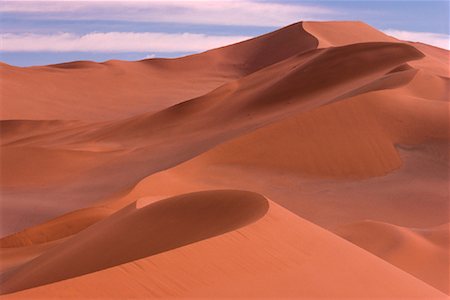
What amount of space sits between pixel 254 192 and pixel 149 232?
4.44 feet

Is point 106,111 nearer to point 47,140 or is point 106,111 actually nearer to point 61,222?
point 47,140

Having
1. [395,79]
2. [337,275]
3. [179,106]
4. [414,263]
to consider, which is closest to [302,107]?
[395,79]

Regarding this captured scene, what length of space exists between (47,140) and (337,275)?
79.3ft

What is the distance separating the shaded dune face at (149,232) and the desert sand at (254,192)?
0.09ft

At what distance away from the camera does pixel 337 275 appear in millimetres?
7156

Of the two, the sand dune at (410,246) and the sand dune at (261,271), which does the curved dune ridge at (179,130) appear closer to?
the sand dune at (410,246)

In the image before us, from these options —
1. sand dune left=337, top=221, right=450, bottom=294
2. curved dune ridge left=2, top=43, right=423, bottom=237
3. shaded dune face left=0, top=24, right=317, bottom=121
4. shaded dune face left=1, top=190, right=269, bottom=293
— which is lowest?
shaded dune face left=0, top=24, right=317, bottom=121

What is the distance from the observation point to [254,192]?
9227mm

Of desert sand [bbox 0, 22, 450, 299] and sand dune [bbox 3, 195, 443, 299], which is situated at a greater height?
sand dune [bbox 3, 195, 443, 299]

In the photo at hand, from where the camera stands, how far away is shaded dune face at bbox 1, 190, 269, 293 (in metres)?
8.56

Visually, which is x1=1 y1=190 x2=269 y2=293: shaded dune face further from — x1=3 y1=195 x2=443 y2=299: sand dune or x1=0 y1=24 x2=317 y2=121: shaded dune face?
x1=0 y1=24 x2=317 y2=121: shaded dune face

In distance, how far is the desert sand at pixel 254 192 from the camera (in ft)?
22.7

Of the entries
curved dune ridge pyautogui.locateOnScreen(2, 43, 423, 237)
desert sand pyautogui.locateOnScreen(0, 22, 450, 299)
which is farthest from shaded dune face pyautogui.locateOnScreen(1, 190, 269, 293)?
curved dune ridge pyautogui.locateOnScreen(2, 43, 423, 237)

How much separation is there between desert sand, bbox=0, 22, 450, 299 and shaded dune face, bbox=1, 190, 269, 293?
28mm
